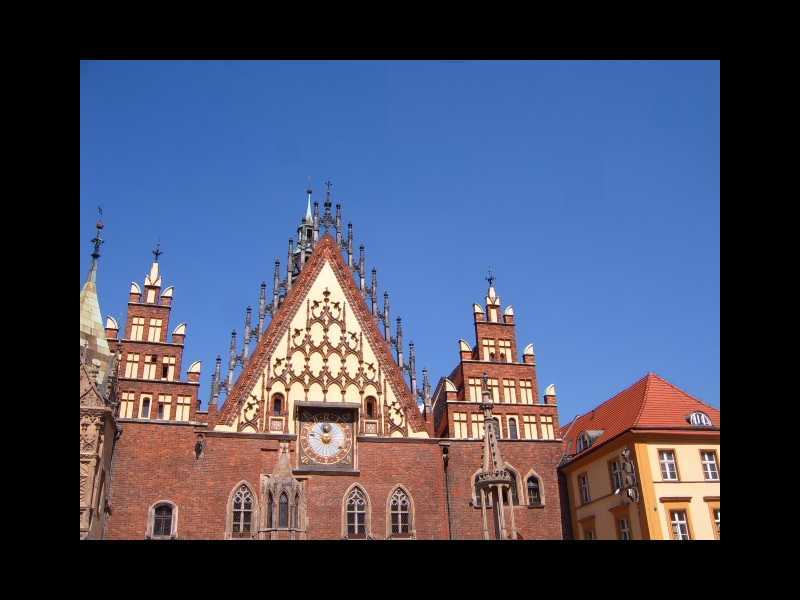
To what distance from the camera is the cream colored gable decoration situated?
89.1ft

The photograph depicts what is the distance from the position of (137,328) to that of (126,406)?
3129 millimetres

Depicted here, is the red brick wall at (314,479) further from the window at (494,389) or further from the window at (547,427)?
the window at (494,389)

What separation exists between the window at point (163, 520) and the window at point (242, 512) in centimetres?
197

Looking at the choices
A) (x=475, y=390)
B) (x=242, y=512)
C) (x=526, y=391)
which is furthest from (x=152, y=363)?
(x=526, y=391)

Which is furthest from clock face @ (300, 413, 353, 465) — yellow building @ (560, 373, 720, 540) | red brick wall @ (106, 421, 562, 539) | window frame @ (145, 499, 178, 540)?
yellow building @ (560, 373, 720, 540)

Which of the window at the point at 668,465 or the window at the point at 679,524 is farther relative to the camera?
the window at the point at 668,465

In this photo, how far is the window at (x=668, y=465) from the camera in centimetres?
2514

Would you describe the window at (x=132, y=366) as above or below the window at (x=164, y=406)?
above

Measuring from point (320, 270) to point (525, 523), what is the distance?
12837mm

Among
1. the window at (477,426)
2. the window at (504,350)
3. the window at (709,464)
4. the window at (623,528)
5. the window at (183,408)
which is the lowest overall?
the window at (623,528)

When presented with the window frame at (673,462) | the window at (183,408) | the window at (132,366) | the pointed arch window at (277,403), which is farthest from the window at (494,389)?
the window at (132,366)
